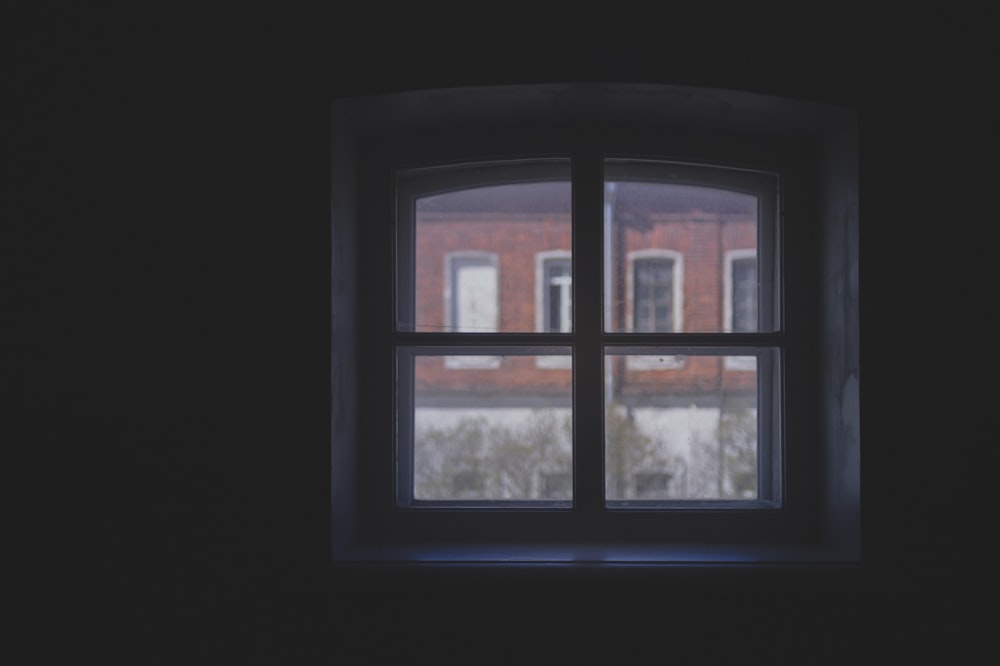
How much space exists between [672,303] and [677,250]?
0.49 feet

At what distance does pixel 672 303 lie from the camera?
1767 mm

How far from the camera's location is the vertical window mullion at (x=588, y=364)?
1718mm

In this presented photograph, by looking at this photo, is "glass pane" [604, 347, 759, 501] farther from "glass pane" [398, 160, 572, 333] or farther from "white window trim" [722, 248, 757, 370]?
"glass pane" [398, 160, 572, 333]

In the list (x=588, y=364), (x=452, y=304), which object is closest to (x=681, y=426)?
(x=588, y=364)

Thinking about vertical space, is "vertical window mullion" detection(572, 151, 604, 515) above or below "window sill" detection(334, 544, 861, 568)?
above

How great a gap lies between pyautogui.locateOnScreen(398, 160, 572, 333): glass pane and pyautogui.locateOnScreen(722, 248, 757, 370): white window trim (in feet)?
1.41

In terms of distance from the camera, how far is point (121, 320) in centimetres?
150

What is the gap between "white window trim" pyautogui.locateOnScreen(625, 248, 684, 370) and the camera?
1.76 metres

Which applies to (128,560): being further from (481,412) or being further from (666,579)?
(666,579)

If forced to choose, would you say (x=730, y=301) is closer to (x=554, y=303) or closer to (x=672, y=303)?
(x=672, y=303)

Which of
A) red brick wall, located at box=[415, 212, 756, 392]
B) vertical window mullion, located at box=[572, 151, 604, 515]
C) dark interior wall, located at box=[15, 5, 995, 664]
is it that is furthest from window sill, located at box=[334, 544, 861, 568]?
red brick wall, located at box=[415, 212, 756, 392]

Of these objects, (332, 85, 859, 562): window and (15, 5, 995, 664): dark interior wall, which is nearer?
(15, 5, 995, 664): dark interior wall

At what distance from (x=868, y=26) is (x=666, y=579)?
1.38m

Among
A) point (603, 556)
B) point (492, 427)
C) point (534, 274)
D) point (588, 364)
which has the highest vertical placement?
point (534, 274)
